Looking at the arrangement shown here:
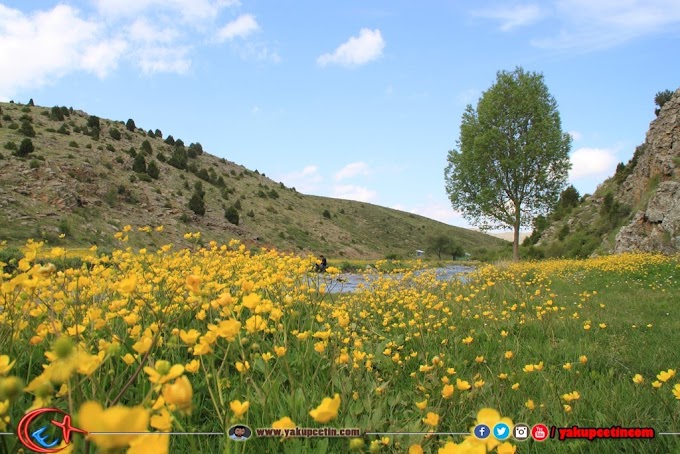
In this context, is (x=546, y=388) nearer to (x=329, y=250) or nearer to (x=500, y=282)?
(x=500, y=282)

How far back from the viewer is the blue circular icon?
1.07 metres

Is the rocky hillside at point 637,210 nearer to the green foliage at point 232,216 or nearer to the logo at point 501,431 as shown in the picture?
the logo at point 501,431

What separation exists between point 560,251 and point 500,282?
742 inches

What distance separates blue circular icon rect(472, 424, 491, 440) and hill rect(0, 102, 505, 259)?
64.1 ft

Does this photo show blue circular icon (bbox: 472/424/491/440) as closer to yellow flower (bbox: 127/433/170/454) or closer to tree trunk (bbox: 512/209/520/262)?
yellow flower (bbox: 127/433/170/454)

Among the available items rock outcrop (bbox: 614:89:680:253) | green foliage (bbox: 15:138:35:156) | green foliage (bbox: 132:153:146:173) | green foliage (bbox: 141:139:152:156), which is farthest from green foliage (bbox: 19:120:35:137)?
rock outcrop (bbox: 614:89:680:253)

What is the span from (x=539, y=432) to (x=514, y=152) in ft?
80.8

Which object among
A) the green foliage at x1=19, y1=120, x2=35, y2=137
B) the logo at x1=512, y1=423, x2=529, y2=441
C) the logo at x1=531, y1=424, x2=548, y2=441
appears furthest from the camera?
the green foliage at x1=19, y1=120, x2=35, y2=137

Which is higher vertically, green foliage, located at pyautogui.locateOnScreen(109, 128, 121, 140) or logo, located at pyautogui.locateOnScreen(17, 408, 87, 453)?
green foliage, located at pyautogui.locateOnScreen(109, 128, 121, 140)

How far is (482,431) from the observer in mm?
1097

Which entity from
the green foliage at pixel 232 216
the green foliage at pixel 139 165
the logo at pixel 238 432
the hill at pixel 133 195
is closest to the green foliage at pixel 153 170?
the hill at pixel 133 195

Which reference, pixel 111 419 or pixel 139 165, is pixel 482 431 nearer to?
pixel 111 419

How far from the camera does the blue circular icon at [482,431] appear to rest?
3.52ft

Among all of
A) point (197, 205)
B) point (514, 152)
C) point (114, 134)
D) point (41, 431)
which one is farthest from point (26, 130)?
point (41, 431)
